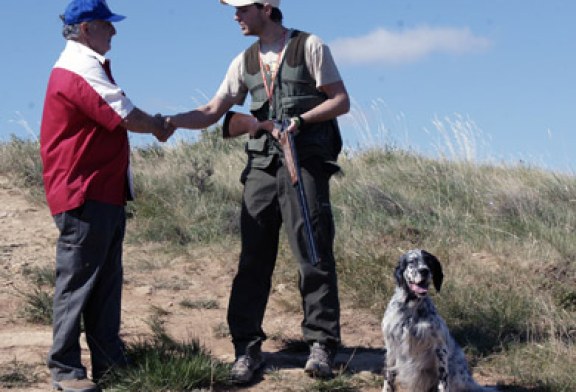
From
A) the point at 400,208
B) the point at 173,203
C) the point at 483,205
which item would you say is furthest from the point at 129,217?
the point at 483,205

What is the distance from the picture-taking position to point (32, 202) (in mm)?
10844

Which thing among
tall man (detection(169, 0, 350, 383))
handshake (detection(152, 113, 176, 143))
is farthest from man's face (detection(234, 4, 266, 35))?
handshake (detection(152, 113, 176, 143))

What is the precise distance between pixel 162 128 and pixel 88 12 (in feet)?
2.86

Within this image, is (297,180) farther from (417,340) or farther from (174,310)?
(174,310)

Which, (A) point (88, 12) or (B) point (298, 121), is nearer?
(A) point (88, 12)

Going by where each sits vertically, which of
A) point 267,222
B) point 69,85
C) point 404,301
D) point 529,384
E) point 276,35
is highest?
point 276,35

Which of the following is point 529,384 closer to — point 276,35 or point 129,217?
point 276,35

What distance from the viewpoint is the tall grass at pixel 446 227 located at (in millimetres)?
6906

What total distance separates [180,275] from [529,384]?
3.74m

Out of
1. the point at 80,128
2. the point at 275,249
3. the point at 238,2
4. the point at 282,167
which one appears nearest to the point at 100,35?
the point at 80,128

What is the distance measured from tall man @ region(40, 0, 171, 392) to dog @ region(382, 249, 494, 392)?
1761 millimetres

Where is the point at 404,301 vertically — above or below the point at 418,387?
above

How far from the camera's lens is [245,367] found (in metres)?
5.88

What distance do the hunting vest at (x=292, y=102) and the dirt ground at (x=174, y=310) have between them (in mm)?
1424
